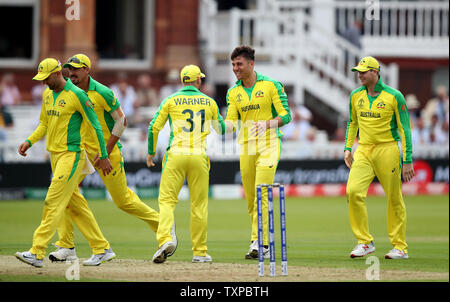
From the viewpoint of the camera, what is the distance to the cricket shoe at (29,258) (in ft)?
31.4

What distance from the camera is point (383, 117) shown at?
1103cm

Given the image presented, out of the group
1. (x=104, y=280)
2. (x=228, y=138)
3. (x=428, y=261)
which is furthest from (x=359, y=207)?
(x=228, y=138)

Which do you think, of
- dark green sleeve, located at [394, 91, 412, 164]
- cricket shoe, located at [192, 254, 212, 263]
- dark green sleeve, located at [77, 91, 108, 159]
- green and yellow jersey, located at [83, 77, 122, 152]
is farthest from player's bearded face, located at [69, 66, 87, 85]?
dark green sleeve, located at [394, 91, 412, 164]

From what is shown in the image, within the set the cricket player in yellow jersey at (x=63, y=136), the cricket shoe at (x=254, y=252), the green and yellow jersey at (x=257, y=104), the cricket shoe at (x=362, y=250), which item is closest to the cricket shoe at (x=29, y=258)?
the cricket player in yellow jersey at (x=63, y=136)

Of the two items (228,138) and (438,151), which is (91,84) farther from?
(438,151)

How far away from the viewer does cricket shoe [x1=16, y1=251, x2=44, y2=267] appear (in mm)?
9562

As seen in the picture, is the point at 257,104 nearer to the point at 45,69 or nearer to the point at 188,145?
the point at 188,145

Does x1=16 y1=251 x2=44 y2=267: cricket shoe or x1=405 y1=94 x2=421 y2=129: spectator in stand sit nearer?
x1=16 y1=251 x2=44 y2=267: cricket shoe

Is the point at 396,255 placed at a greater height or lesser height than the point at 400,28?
lesser

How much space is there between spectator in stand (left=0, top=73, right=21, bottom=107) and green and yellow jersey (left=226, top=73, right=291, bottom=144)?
11.3 metres

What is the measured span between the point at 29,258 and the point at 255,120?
3134mm

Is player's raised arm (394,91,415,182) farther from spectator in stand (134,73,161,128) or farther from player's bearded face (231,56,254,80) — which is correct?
spectator in stand (134,73,161,128)

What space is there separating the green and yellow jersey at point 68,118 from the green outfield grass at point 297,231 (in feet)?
5.64

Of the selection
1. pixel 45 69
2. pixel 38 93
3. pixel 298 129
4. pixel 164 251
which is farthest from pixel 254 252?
pixel 38 93
